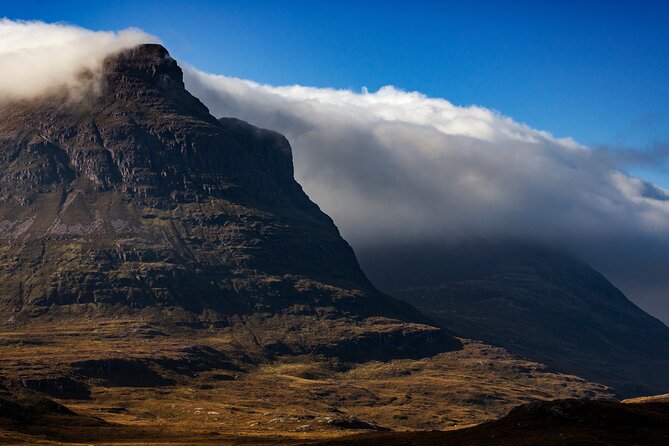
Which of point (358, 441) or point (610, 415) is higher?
point (610, 415)

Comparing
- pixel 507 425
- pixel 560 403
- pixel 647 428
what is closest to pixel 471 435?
pixel 507 425

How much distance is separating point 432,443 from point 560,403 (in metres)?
25.9

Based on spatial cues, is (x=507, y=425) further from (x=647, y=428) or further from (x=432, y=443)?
(x=647, y=428)

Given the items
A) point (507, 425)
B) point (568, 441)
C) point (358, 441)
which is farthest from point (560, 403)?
point (358, 441)

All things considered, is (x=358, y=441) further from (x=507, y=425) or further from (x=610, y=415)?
(x=610, y=415)

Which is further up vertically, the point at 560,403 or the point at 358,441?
the point at 560,403

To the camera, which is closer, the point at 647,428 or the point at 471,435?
the point at 647,428

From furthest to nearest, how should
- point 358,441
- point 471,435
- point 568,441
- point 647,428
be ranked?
point 358,441 → point 471,435 → point 647,428 → point 568,441

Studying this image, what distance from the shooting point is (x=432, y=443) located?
575 feet

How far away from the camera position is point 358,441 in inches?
7500

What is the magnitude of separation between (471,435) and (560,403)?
59.9 feet

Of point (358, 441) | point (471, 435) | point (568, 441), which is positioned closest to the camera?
point (568, 441)

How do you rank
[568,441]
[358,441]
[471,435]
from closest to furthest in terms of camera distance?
1. [568,441]
2. [471,435]
3. [358,441]

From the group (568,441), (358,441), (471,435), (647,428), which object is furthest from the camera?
(358,441)
